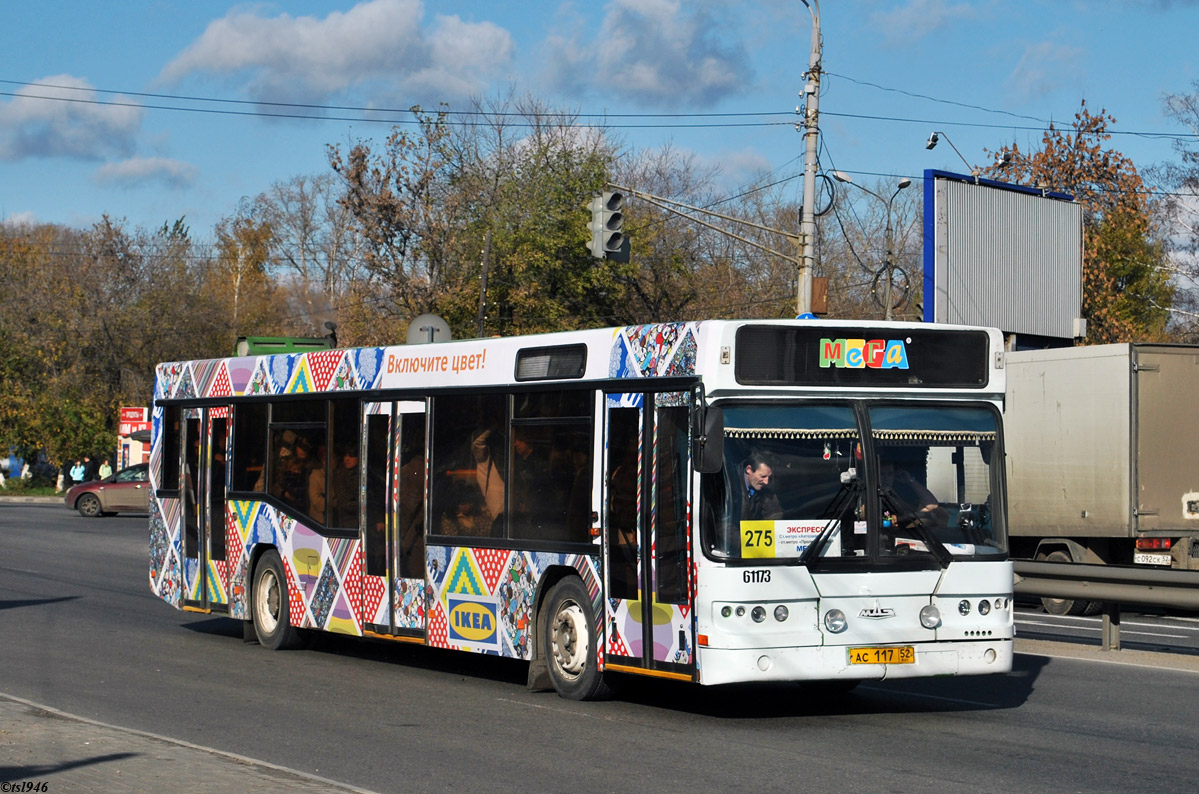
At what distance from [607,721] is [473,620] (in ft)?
7.15

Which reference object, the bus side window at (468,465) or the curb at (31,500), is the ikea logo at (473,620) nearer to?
the bus side window at (468,465)

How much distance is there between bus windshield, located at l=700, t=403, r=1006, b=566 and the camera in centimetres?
961

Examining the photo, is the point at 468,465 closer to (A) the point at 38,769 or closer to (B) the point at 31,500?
(A) the point at 38,769

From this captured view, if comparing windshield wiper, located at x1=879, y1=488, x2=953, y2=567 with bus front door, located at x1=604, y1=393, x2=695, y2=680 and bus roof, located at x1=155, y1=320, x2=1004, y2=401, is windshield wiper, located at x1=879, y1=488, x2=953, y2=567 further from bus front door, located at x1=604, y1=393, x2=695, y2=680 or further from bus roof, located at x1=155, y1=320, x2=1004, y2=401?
bus front door, located at x1=604, y1=393, x2=695, y2=680

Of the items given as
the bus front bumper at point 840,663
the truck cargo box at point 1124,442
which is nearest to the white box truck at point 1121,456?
the truck cargo box at point 1124,442

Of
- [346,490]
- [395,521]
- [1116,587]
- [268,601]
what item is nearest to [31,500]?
[268,601]

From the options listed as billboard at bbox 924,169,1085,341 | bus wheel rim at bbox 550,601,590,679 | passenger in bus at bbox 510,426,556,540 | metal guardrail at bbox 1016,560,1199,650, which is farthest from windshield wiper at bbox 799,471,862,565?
billboard at bbox 924,169,1085,341

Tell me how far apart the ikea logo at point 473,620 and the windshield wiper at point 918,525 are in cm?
347

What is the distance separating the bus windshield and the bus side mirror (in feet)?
0.74

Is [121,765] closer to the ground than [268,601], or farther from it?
closer to the ground

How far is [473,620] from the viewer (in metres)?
12.0

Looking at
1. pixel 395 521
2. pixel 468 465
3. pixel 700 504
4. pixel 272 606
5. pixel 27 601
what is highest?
pixel 468 465

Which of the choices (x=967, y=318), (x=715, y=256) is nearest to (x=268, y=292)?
(x=715, y=256)

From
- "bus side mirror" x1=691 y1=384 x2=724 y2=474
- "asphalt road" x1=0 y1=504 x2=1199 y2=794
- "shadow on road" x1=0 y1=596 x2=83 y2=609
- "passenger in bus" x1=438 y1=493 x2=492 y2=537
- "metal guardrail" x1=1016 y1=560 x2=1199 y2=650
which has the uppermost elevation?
"bus side mirror" x1=691 y1=384 x2=724 y2=474
